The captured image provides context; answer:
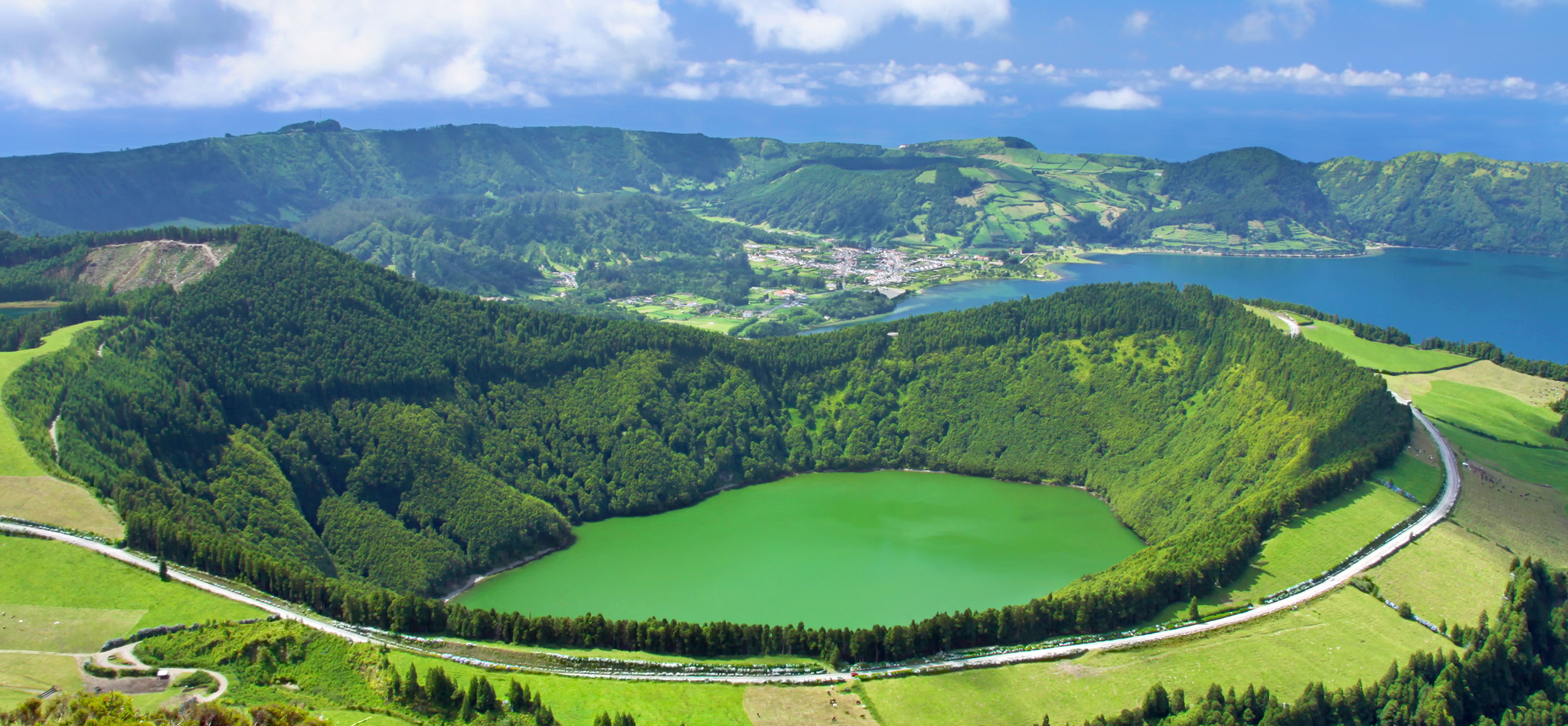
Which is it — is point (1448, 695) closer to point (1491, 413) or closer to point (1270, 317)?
point (1491, 413)

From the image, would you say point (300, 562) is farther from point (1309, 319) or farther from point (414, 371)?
point (1309, 319)

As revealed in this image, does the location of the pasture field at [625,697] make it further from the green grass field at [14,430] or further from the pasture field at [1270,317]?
the pasture field at [1270,317]

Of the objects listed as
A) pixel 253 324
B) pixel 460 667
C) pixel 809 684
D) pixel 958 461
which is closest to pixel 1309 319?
pixel 958 461

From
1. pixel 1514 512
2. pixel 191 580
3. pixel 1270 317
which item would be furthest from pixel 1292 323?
pixel 191 580

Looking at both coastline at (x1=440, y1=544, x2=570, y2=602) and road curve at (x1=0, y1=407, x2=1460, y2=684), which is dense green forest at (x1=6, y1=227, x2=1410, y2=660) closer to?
coastline at (x1=440, y1=544, x2=570, y2=602)

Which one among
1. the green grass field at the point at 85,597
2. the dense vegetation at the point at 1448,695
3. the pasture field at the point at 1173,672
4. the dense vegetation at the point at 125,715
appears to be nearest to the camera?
the dense vegetation at the point at 125,715

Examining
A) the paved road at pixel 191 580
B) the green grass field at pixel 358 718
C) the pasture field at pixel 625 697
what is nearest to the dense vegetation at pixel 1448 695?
the pasture field at pixel 625 697
